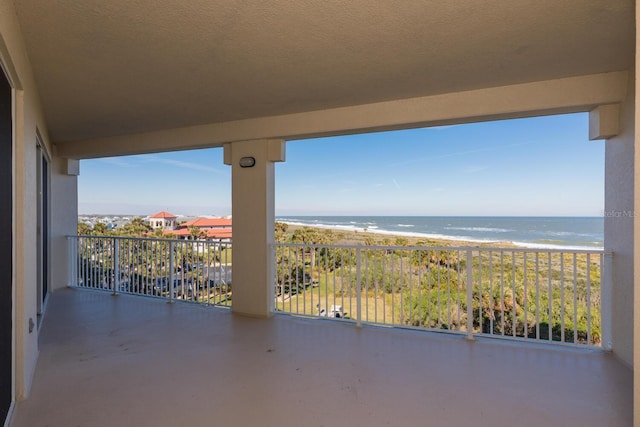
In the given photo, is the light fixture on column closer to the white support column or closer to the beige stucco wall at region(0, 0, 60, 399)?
the white support column

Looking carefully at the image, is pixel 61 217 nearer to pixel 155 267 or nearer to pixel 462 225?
pixel 155 267

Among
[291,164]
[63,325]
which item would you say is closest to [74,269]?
[63,325]

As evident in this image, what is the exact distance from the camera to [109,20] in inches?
65.2

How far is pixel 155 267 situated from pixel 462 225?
20.4 m

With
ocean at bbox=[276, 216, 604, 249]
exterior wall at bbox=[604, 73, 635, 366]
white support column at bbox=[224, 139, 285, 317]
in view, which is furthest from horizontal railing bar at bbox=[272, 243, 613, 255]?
ocean at bbox=[276, 216, 604, 249]

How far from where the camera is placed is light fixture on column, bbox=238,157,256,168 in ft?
11.8

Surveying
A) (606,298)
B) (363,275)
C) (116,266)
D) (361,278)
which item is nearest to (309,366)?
(361,278)

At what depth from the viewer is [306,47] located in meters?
1.96

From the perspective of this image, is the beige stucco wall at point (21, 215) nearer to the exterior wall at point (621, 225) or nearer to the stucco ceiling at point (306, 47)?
the stucco ceiling at point (306, 47)

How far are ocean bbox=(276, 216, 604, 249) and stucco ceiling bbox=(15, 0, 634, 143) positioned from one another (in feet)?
53.1

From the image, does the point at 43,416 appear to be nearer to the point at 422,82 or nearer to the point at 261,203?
the point at 261,203

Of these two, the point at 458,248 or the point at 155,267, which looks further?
the point at 155,267

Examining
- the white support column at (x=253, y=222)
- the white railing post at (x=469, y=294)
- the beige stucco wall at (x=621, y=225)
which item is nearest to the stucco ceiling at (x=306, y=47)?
the beige stucco wall at (x=621, y=225)

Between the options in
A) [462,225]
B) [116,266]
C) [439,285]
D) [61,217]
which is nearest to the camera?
[439,285]
